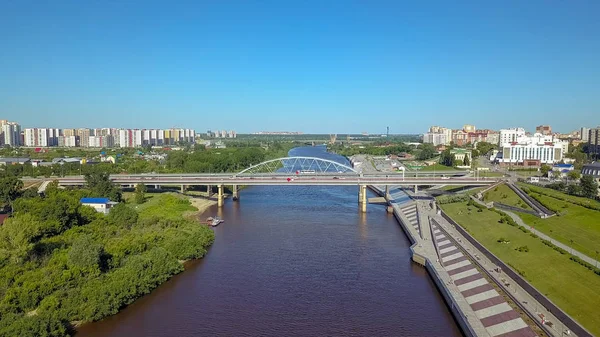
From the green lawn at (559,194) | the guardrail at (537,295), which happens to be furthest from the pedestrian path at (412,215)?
the green lawn at (559,194)

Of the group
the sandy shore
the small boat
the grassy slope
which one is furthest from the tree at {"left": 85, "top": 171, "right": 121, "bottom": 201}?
the grassy slope

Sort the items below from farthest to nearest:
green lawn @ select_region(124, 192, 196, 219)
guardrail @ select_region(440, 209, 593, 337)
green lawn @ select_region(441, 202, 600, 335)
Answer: green lawn @ select_region(124, 192, 196, 219), green lawn @ select_region(441, 202, 600, 335), guardrail @ select_region(440, 209, 593, 337)

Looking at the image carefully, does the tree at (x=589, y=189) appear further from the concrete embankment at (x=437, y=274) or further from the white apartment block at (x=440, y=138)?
the white apartment block at (x=440, y=138)

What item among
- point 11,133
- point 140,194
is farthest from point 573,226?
point 11,133

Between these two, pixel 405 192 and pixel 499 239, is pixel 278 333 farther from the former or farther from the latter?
pixel 405 192

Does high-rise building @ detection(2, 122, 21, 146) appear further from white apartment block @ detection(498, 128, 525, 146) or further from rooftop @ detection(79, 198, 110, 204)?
white apartment block @ detection(498, 128, 525, 146)

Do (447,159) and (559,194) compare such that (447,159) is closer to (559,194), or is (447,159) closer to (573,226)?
(559,194)
